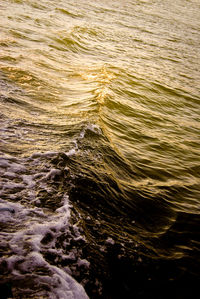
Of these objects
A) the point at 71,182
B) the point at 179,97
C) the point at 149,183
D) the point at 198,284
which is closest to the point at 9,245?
the point at 71,182

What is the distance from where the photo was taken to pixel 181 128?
6.75m

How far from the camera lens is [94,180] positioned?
3.75m

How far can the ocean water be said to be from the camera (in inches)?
98.0

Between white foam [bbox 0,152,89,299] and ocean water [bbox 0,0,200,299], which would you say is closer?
white foam [bbox 0,152,89,299]

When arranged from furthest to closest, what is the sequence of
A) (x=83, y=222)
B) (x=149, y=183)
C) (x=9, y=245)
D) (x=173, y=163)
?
(x=173, y=163) → (x=149, y=183) → (x=83, y=222) → (x=9, y=245)

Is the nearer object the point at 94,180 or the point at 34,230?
the point at 34,230

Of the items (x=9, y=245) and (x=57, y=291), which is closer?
(x=57, y=291)

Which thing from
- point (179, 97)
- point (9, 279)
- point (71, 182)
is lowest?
point (9, 279)

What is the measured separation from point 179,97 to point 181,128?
2641 millimetres

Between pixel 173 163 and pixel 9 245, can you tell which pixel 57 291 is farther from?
pixel 173 163

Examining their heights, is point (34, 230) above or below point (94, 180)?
below

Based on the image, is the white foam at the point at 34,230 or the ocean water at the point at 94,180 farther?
the ocean water at the point at 94,180

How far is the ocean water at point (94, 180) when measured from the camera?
2.49 meters

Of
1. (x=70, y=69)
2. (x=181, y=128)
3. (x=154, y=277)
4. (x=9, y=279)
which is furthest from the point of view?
(x=70, y=69)
